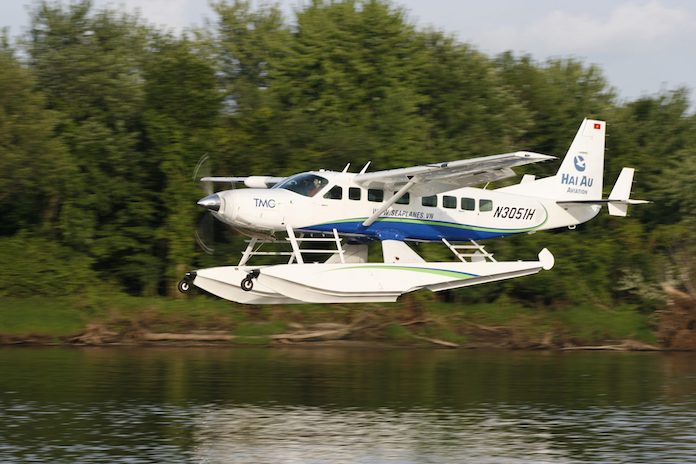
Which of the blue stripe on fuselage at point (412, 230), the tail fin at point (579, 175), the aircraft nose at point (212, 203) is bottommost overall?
the blue stripe on fuselage at point (412, 230)

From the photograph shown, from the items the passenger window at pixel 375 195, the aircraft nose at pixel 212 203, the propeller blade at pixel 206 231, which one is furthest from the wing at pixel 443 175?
the propeller blade at pixel 206 231

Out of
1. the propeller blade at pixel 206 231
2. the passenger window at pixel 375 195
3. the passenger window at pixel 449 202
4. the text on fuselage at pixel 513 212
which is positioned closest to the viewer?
the passenger window at pixel 375 195

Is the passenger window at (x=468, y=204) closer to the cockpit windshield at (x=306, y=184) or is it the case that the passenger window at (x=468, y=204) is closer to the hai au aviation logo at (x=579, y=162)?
the hai au aviation logo at (x=579, y=162)

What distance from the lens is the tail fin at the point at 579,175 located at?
29359 millimetres

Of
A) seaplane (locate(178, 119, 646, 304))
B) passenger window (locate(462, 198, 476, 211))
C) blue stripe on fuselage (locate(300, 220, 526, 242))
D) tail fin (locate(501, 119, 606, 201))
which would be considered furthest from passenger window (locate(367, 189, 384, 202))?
tail fin (locate(501, 119, 606, 201))

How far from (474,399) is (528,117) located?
65.4 feet

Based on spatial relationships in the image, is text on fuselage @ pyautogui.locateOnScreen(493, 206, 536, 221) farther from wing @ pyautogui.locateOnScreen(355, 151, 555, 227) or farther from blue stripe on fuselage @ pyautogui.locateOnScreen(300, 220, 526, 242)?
wing @ pyautogui.locateOnScreen(355, 151, 555, 227)

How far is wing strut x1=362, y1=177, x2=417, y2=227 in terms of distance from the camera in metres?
26.6

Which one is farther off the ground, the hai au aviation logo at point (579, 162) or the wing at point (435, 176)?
the hai au aviation logo at point (579, 162)

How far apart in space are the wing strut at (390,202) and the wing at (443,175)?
0.15 feet

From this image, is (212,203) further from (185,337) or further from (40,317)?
(40,317)

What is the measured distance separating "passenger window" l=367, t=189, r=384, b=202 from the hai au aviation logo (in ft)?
16.8

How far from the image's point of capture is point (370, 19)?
41625 millimetres

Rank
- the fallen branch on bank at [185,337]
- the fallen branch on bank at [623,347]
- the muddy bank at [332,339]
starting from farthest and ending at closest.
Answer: the fallen branch on bank at [623,347] < the fallen branch on bank at [185,337] < the muddy bank at [332,339]
